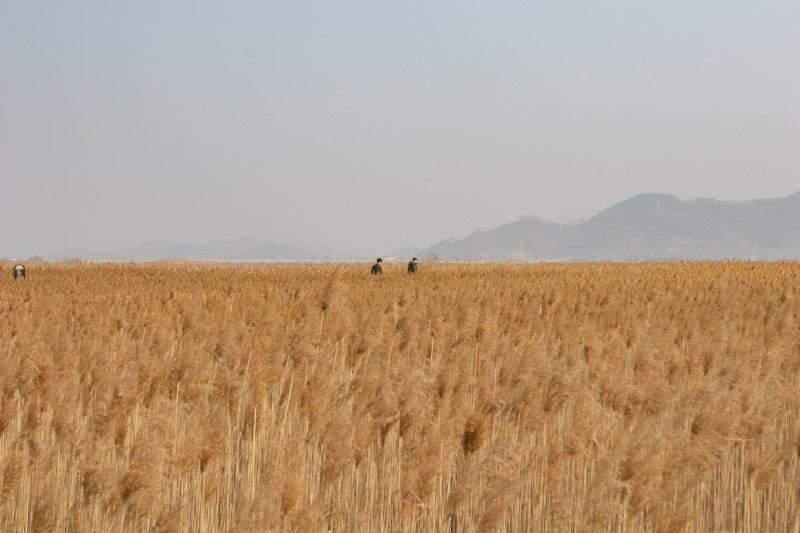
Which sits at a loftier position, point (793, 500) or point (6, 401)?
point (6, 401)

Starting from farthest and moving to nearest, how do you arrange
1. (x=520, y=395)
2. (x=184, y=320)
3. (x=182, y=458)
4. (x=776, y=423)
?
(x=184, y=320) < (x=776, y=423) < (x=520, y=395) < (x=182, y=458)

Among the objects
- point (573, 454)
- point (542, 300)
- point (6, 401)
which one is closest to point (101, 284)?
point (542, 300)

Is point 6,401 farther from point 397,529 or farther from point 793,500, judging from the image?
point 793,500

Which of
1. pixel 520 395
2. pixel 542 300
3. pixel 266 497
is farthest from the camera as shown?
pixel 542 300

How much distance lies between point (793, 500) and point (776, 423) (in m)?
1.74

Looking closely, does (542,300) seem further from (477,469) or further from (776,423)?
(477,469)

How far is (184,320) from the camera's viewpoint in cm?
1049

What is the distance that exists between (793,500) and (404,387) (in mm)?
2101

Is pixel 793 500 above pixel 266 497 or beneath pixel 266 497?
beneath

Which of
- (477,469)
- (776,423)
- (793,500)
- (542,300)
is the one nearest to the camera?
(477,469)

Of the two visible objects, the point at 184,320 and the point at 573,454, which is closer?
the point at 573,454

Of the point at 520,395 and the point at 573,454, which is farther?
the point at 520,395

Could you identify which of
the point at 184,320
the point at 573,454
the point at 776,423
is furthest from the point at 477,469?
the point at 184,320

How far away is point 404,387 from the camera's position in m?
5.06
